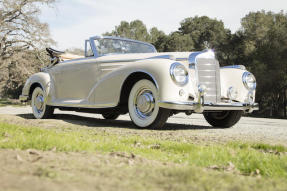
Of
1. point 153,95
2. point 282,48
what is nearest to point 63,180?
point 153,95

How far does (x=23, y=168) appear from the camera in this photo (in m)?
2.23

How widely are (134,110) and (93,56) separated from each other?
1844 mm

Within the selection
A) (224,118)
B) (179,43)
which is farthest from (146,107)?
(179,43)

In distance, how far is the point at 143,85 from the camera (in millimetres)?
5590

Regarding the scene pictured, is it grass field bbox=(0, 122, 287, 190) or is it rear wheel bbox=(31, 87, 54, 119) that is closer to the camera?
grass field bbox=(0, 122, 287, 190)

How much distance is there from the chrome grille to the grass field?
1725mm

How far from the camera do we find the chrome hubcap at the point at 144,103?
5.46 metres

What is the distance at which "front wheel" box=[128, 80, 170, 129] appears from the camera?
17.7 feet

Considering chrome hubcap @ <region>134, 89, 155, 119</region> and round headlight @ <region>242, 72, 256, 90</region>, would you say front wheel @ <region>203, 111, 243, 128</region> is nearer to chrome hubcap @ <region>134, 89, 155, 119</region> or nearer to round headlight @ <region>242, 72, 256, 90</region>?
round headlight @ <region>242, 72, 256, 90</region>

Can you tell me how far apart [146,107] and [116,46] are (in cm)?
211

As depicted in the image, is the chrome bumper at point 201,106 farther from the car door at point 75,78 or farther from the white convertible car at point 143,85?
the car door at point 75,78

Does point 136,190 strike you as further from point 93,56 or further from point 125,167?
point 93,56

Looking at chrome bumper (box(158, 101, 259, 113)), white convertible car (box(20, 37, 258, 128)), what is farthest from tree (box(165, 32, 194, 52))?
chrome bumper (box(158, 101, 259, 113))

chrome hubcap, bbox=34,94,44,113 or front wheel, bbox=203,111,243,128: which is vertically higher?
chrome hubcap, bbox=34,94,44,113
